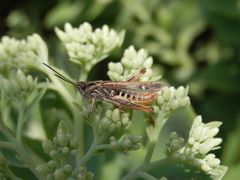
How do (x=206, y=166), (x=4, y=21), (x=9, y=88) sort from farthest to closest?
(x=4, y=21) < (x=9, y=88) < (x=206, y=166)

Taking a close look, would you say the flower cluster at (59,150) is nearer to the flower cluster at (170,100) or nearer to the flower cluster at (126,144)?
the flower cluster at (126,144)

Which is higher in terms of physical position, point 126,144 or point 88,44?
point 88,44

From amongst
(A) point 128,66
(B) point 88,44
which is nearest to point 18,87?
(B) point 88,44

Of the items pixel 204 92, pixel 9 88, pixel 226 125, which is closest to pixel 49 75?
pixel 9 88

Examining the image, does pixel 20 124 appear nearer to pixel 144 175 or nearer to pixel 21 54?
pixel 21 54

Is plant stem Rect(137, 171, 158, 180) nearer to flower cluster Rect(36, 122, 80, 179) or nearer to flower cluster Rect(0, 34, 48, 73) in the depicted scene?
flower cluster Rect(36, 122, 80, 179)

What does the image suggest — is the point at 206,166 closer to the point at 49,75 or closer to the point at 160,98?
the point at 160,98
